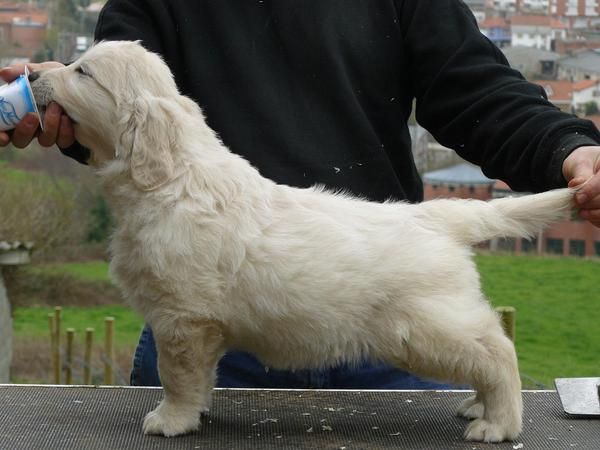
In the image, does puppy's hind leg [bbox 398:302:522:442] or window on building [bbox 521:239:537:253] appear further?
window on building [bbox 521:239:537:253]

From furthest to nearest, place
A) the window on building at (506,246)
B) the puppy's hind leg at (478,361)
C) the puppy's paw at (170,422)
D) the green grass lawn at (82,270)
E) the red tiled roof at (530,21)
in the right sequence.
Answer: the green grass lawn at (82,270), the window on building at (506,246), the red tiled roof at (530,21), the puppy's paw at (170,422), the puppy's hind leg at (478,361)

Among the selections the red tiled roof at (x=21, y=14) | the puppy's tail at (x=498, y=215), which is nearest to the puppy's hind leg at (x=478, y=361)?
the puppy's tail at (x=498, y=215)

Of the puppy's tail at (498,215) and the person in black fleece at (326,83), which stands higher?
the person in black fleece at (326,83)

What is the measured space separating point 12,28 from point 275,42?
2437mm

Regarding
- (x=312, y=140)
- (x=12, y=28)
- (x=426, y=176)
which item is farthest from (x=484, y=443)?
(x=12, y=28)

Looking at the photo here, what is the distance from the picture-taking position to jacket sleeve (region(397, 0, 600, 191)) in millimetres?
2453

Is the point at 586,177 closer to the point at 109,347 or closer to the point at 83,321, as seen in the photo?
the point at 109,347

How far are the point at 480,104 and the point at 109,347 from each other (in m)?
3.26

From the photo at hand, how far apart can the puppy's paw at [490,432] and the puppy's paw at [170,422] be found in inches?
24.2

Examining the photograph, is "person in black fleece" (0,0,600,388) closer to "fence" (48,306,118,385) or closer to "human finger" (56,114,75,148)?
"human finger" (56,114,75,148)

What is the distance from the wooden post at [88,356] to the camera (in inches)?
213

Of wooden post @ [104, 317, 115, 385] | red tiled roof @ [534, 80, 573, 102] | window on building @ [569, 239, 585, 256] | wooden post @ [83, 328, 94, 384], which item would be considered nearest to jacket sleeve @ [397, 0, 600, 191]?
red tiled roof @ [534, 80, 573, 102]

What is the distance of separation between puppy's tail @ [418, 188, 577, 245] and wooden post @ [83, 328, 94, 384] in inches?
135

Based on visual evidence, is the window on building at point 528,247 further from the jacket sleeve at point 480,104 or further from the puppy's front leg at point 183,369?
the puppy's front leg at point 183,369
